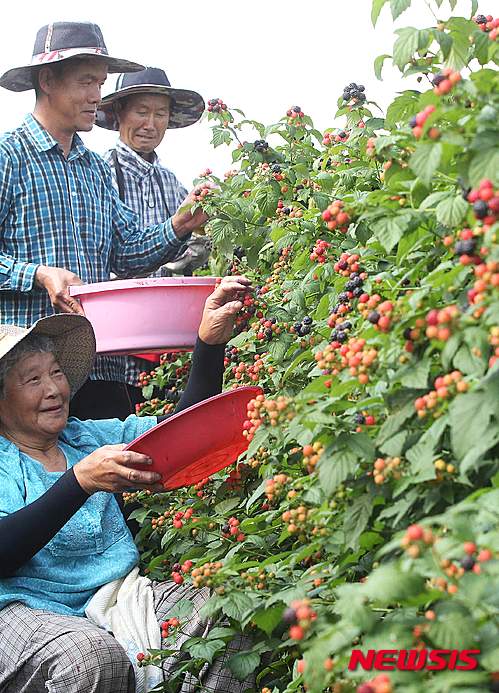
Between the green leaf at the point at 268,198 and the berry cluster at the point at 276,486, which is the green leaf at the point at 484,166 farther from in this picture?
the green leaf at the point at 268,198

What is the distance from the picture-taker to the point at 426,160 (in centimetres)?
160

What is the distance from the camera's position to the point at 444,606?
1.34 meters

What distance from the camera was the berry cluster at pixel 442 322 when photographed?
1.54m

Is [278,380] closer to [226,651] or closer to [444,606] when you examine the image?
[226,651]

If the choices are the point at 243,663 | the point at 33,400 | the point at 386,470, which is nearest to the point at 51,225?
the point at 33,400

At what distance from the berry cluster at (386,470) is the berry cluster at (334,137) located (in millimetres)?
1831

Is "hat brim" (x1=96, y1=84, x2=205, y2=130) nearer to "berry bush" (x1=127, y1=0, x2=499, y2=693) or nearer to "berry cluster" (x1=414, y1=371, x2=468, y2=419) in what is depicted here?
"berry bush" (x1=127, y1=0, x2=499, y2=693)

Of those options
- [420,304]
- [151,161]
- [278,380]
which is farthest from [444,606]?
[151,161]

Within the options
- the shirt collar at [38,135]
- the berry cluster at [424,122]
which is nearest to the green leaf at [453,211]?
the berry cluster at [424,122]

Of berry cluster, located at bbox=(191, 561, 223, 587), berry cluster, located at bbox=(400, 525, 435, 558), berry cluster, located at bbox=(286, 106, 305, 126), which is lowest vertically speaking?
berry cluster, located at bbox=(191, 561, 223, 587)

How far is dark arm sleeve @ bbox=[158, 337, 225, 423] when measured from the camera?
313 cm

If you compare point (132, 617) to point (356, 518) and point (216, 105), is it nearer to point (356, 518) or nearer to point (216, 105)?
point (356, 518)

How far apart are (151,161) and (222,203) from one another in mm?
1505

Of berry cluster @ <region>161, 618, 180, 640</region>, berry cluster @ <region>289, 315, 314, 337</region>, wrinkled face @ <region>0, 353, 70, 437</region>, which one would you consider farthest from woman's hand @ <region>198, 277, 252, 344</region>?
berry cluster @ <region>161, 618, 180, 640</region>
